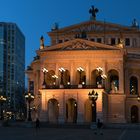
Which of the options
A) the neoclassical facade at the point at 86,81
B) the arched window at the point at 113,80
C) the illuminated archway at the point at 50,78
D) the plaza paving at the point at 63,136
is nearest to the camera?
the plaza paving at the point at 63,136

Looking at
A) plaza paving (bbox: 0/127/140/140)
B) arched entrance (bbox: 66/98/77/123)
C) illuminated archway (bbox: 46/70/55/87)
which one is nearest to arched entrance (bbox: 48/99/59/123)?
arched entrance (bbox: 66/98/77/123)

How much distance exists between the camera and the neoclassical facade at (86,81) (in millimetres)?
92938

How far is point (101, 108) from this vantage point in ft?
298

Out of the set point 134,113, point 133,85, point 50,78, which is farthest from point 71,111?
point 133,85

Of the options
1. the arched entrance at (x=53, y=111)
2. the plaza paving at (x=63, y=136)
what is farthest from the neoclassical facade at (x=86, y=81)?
the plaza paving at (x=63, y=136)

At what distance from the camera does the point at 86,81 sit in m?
97.8

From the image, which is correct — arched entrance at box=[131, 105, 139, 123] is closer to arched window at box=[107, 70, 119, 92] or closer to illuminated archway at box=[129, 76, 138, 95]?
illuminated archway at box=[129, 76, 138, 95]

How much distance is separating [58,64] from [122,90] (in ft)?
48.4

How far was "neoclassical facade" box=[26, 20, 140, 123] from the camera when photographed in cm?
9294

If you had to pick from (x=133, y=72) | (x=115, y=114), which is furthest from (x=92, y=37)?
(x=115, y=114)

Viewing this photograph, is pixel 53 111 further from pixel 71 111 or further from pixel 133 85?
pixel 133 85

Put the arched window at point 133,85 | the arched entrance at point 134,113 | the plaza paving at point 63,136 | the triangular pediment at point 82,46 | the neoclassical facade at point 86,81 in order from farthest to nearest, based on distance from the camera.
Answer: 1. the arched window at point 133,85
2. the arched entrance at point 134,113
3. the triangular pediment at point 82,46
4. the neoclassical facade at point 86,81
5. the plaza paving at point 63,136

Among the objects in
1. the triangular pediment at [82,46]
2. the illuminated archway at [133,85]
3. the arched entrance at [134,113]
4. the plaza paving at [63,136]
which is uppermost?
the triangular pediment at [82,46]

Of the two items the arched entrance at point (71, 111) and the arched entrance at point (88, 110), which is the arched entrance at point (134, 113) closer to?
the arched entrance at point (88, 110)
